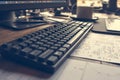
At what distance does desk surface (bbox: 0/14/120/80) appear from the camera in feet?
1.15

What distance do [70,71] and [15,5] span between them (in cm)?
42

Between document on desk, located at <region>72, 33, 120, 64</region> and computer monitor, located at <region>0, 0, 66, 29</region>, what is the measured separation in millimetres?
297

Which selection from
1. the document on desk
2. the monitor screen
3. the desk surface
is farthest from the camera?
the monitor screen

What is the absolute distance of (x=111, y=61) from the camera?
0.44 m

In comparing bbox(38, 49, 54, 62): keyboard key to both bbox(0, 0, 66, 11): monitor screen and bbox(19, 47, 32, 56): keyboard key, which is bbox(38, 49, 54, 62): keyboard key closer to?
bbox(19, 47, 32, 56): keyboard key

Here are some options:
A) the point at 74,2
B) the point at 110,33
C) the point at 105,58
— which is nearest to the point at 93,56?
the point at 105,58

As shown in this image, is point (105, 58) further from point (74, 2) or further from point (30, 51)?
point (74, 2)

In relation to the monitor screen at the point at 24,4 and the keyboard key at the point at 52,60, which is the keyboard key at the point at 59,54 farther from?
the monitor screen at the point at 24,4

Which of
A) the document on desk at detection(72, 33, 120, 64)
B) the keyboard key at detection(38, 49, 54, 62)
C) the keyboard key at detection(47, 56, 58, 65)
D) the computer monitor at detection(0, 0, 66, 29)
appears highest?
the computer monitor at detection(0, 0, 66, 29)

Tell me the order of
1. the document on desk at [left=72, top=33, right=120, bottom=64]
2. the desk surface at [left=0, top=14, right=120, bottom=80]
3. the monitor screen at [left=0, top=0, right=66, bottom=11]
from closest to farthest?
1. the desk surface at [left=0, top=14, right=120, bottom=80]
2. the document on desk at [left=72, top=33, right=120, bottom=64]
3. the monitor screen at [left=0, top=0, right=66, bottom=11]

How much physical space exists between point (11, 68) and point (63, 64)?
12cm

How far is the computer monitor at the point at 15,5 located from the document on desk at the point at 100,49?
297mm

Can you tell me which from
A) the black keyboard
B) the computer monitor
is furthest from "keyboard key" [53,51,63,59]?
the computer monitor

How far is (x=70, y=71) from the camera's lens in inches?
15.0
